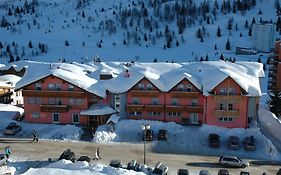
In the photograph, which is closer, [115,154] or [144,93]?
[115,154]

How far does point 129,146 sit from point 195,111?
1095 centimetres

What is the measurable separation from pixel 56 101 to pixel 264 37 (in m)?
112

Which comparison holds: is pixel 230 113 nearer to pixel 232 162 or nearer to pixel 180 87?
pixel 180 87

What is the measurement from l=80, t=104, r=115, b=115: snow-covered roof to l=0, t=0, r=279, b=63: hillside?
92.4 meters

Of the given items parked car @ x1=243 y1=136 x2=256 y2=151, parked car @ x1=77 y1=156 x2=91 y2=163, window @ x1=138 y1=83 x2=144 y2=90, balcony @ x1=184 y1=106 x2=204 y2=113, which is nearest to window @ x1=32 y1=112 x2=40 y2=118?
window @ x1=138 y1=83 x2=144 y2=90

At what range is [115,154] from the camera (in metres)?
44.7

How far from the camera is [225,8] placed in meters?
184

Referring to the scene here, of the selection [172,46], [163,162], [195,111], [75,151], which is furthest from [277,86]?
[172,46]

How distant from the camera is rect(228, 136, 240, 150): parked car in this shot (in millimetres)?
46412

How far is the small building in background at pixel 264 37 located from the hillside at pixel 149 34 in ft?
18.7

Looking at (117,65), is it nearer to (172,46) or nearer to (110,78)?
(110,78)

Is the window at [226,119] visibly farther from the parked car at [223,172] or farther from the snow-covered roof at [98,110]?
the snow-covered roof at [98,110]

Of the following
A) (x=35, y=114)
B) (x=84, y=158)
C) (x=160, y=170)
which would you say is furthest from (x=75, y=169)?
(x=35, y=114)

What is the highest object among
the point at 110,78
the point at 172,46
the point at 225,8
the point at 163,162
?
the point at 225,8
